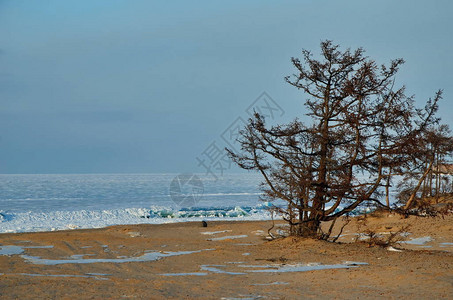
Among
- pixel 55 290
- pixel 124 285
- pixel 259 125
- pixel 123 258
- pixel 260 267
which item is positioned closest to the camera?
pixel 55 290

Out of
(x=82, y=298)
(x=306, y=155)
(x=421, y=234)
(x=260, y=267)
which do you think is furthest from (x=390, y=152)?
(x=82, y=298)

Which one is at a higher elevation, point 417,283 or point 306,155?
point 306,155

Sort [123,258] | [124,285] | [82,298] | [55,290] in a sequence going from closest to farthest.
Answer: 1. [82,298]
2. [55,290]
3. [124,285]
4. [123,258]

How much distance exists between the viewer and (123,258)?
13.6 meters

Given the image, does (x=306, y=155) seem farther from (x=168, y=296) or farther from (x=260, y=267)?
(x=168, y=296)

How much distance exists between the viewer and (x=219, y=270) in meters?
11.5

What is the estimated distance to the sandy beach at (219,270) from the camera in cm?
870

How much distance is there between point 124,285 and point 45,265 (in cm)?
375

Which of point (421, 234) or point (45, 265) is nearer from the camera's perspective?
point (45, 265)

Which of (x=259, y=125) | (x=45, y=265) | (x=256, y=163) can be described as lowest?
(x=45, y=265)

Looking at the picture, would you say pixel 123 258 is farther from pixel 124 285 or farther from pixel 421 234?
pixel 421 234

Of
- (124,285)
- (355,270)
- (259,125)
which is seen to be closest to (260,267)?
(355,270)

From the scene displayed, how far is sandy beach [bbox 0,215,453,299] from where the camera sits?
8703mm

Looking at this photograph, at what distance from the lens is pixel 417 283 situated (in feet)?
29.7
